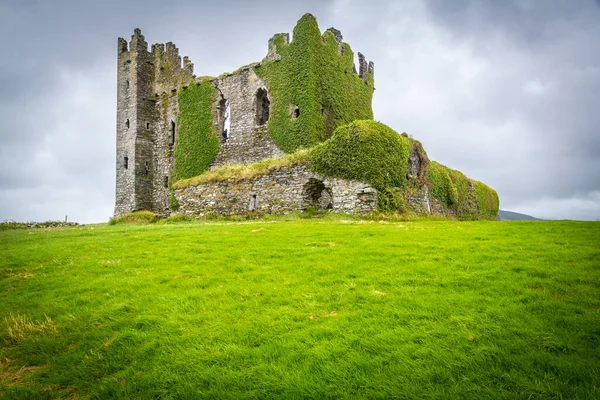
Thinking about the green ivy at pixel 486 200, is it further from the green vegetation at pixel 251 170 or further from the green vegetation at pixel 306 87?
A: the green vegetation at pixel 251 170

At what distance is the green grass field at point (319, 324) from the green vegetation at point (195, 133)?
25.9 metres

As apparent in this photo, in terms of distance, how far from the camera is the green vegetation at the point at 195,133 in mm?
35875

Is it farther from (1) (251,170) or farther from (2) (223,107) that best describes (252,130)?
(1) (251,170)

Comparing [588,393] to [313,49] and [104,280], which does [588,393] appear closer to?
[104,280]

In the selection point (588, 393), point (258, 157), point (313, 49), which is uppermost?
point (313, 49)

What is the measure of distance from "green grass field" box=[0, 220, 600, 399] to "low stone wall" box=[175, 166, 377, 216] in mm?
9711

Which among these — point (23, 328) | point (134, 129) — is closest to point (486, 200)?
point (134, 129)

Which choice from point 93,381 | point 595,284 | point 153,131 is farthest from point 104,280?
point 153,131

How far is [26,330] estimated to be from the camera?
697 centimetres

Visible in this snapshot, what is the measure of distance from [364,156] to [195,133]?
22.2 metres

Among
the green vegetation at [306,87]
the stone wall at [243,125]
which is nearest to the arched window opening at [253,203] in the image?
the green vegetation at [306,87]

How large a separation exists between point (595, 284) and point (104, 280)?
36.6 feet

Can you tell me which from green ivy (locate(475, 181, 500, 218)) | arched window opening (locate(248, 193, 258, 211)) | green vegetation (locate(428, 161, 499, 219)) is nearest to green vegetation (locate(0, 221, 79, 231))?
arched window opening (locate(248, 193, 258, 211))

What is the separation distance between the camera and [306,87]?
29.3 metres
